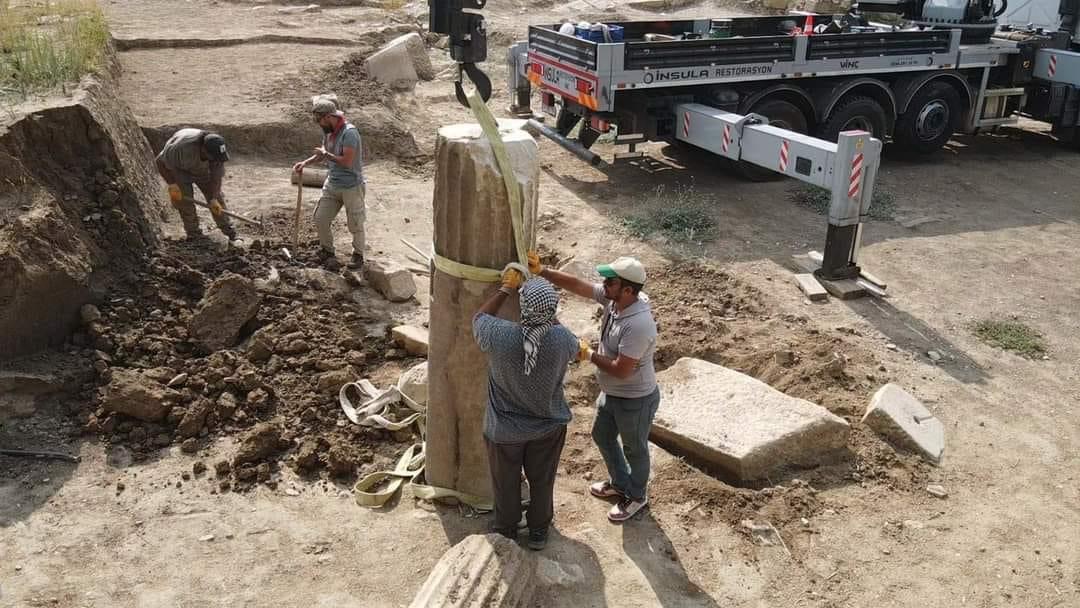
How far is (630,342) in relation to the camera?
162 inches

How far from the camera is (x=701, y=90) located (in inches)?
381

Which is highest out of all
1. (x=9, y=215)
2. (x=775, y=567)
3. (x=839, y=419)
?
(x=9, y=215)

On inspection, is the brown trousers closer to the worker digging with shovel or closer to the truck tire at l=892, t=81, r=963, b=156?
the worker digging with shovel

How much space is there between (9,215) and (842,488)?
5.38 metres

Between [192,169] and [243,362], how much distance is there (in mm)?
2473

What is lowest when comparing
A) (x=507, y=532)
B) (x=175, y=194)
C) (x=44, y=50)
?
(x=507, y=532)

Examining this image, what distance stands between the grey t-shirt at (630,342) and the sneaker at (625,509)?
0.67 meters

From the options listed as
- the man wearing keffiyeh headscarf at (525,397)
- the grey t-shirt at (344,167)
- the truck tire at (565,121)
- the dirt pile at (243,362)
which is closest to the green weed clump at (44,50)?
the dirt pile at (243,362)

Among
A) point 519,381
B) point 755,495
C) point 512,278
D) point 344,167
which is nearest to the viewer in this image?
point 519,381

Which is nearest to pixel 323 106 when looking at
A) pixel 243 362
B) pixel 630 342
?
pixel 243 362

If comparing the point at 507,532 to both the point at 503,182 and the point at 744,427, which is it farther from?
the point at 503,182

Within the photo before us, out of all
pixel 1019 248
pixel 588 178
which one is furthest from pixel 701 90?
pixel 1019 248

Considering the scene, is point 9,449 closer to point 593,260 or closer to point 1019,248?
point 593,260

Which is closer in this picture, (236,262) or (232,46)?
(236,262)
